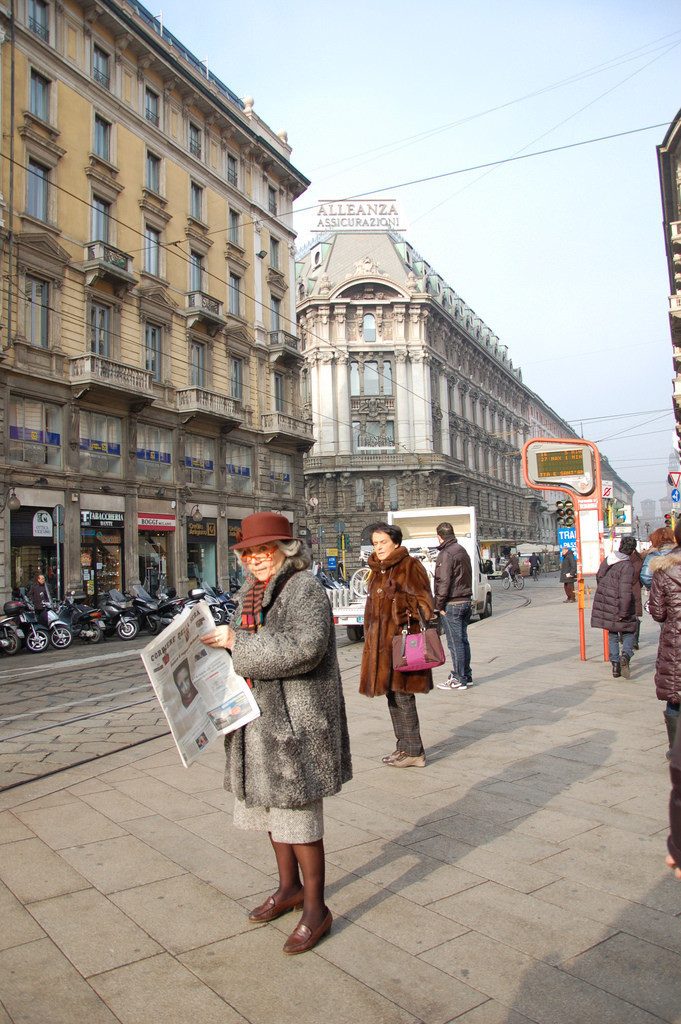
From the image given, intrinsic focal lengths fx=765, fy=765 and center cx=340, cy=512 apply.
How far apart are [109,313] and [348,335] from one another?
32.6 metres

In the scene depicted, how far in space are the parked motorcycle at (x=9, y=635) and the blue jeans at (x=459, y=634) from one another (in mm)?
9371

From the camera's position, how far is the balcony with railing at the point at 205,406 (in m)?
26.2

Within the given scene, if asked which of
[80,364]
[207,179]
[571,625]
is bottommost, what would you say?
[571,625]

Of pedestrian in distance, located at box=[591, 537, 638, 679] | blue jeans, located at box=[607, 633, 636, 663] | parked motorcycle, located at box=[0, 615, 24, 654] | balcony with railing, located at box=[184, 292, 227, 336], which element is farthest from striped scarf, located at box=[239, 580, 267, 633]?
balcony with railing, located at box=[184, 292, 227, 336]

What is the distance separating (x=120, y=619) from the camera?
17031 mm

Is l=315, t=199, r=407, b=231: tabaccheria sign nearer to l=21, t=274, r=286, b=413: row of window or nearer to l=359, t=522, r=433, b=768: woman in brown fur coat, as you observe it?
l=21, t=274, r=286, b=413: row of window

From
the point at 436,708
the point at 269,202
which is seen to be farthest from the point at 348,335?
the point at 436,708

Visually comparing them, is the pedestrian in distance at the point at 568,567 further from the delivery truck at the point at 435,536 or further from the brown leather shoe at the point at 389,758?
the brown leather shoe at the point at 389,758

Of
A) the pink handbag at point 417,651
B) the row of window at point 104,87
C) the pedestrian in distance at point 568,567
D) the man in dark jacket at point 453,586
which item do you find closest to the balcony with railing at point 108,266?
the row of window at point 104,87

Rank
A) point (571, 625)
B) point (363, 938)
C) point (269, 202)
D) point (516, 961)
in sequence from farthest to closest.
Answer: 1. point (269, 202)
2. point (571, 625)
3. point (363, 938)
4. point (516, 961)

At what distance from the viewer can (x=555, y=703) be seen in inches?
286

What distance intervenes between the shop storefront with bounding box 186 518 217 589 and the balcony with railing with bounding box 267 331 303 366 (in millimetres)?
7934

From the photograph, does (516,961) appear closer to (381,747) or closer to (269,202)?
(381,747)

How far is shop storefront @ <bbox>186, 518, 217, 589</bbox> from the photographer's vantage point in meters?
26.9
